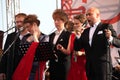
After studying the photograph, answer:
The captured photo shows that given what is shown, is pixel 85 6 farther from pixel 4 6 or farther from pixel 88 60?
pixel 88 60

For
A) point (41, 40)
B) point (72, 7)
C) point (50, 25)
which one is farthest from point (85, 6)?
point (41, 40)

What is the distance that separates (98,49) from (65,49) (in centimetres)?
48

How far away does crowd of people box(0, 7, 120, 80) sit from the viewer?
3.55 m

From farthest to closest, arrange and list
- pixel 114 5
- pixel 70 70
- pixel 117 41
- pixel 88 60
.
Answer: pixel 114 5, pixel 70 70, pixel 88 60, pixel 117 41

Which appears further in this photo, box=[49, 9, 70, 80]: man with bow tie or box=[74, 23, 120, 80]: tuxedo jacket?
box=[49, 9, 70, 80]: man with bow tie

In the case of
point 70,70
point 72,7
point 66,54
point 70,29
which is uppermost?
point 72,7

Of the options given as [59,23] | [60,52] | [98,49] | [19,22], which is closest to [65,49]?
[60,52]

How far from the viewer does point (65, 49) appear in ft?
12.6

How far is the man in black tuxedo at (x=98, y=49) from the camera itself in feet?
11.6

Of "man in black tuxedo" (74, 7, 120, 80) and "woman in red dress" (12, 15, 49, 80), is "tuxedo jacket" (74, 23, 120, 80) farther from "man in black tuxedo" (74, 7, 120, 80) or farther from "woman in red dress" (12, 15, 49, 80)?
"woman in red dress" (12, 15, 49, 80)

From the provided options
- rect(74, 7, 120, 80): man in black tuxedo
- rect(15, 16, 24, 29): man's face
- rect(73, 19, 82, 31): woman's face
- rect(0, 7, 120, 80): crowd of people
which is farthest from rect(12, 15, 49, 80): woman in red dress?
rect(73, 19, 82, 31): woman's face

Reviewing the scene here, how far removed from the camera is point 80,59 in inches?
165

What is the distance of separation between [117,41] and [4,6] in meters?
3.61

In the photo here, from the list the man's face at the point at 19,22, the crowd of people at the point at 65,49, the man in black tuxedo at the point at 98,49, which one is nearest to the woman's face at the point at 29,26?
the crowd of people at the point at 65,49
